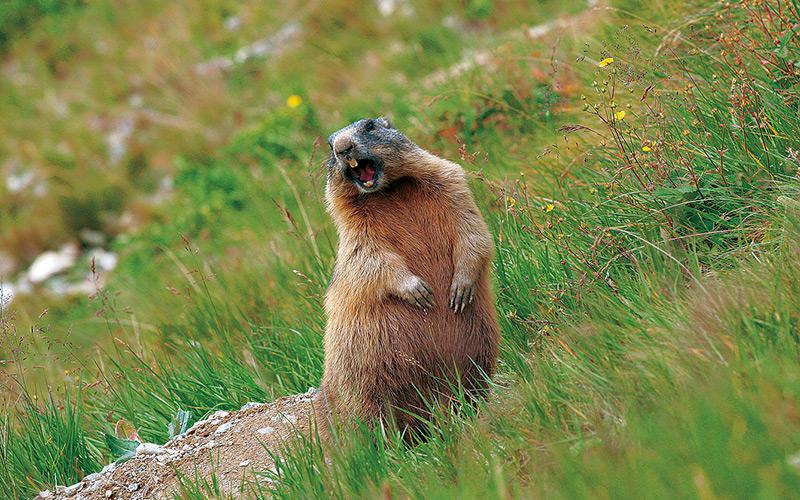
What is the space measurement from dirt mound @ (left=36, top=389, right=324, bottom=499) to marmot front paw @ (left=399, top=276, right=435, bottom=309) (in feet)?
2.22

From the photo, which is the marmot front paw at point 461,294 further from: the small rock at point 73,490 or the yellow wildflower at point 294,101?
the yellow wildflower at point 294,101

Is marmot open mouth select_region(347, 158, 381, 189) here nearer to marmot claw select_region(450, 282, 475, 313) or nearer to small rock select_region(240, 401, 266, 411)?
marmot claw select_region(450, 282, 475, 313)

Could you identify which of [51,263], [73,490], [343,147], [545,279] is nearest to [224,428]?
[73,490]

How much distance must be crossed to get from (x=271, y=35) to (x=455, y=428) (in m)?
11.6

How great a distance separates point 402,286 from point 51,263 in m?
9.35

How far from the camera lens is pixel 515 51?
A: 8188mm

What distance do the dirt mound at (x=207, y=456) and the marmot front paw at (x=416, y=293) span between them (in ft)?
2.22

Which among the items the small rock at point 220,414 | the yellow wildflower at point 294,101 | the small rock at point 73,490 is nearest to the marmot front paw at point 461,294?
the small rock at point 220,414

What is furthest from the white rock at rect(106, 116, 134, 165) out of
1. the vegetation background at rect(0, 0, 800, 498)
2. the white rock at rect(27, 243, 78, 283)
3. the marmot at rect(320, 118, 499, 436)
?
the marmot at rect(320, 118, 499, 436)

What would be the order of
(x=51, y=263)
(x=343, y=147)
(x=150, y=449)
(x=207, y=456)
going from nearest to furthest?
(x=343, y=147), (x=207, y=456), (x=150, y=449), (x=51, y=263)

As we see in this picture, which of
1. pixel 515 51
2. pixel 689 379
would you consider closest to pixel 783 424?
pixel 689 379

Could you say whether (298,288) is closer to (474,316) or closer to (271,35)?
(474,316)

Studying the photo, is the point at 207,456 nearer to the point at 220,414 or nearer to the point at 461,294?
the point at 220,414

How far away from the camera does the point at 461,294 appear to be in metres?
4.31
